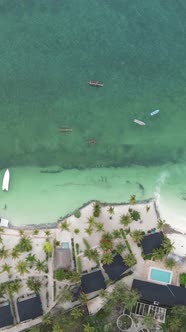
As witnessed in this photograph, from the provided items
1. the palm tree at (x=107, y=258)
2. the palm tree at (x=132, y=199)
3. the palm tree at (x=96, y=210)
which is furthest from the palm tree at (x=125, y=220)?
the palm tree at (x=107, y=258)

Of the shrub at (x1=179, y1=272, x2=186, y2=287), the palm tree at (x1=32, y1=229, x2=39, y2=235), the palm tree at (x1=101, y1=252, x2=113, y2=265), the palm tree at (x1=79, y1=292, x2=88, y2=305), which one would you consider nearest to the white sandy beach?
the palm tree at (x1=32, y1=229, x2=39, y2=235)

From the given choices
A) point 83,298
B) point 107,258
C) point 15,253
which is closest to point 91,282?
point 83,298

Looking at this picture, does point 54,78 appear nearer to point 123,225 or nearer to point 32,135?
point 32,135

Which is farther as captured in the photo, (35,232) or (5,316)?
(35,232)

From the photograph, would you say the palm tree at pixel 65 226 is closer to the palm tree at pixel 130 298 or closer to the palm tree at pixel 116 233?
the palm tree at pixel 116 233

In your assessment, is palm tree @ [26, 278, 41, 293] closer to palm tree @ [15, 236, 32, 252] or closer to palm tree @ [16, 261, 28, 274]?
palm tree @ [16, 261, 28, 274]

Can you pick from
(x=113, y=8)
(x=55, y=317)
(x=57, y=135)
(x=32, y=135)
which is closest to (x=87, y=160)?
(x=57, y=135)

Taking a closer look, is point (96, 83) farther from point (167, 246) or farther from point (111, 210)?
point (167, 246)
